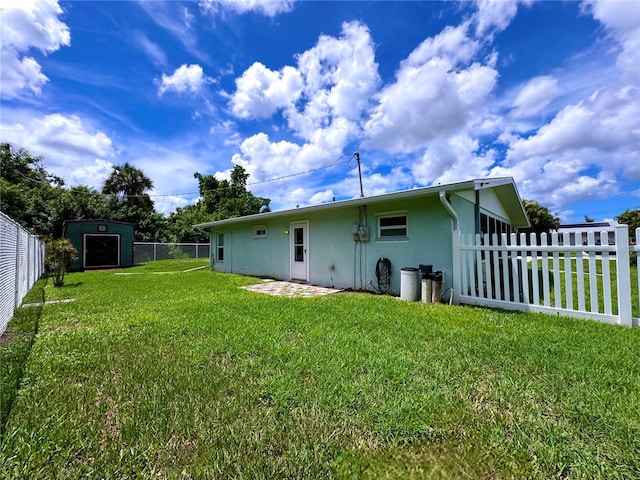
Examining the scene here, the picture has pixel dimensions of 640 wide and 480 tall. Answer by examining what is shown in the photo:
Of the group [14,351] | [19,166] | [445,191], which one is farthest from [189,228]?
[445,191]

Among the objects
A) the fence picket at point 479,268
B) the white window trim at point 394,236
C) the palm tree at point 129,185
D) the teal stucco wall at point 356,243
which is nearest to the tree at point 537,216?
the teal stucco wall at point 356,243

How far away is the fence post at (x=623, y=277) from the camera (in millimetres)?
4000

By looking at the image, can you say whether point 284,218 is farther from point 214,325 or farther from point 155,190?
point 155,190

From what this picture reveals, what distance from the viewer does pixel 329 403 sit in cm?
211

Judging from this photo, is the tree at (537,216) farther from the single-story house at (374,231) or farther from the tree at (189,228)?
the tree at (189,228)

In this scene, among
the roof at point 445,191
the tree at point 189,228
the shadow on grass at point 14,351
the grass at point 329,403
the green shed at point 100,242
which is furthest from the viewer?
the tree at point 189,228

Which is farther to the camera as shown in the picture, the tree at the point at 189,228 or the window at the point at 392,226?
the tree at the point at 189,228

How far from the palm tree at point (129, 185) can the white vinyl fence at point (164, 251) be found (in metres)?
5.71

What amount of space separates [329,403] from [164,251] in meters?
22.3

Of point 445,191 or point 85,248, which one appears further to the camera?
point 85,248

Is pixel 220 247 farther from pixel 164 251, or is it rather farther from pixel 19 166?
pixel 19 166

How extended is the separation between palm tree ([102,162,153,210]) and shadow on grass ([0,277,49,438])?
21618mm

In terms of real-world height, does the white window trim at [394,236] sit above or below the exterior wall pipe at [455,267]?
above

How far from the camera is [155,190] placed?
25438mm
